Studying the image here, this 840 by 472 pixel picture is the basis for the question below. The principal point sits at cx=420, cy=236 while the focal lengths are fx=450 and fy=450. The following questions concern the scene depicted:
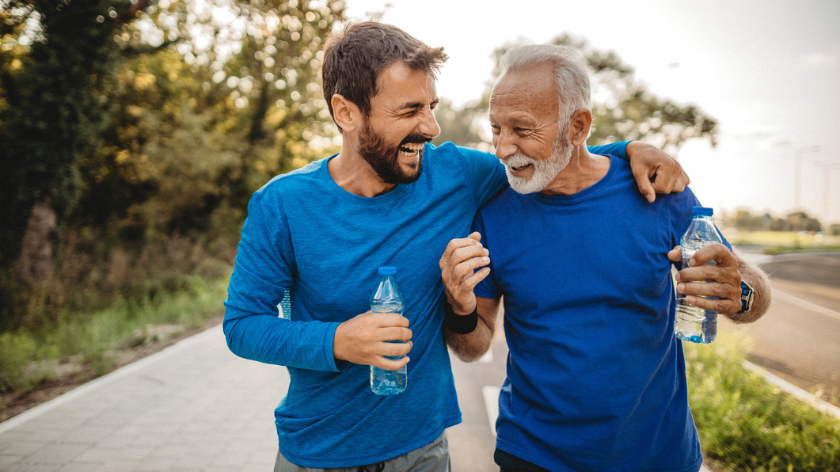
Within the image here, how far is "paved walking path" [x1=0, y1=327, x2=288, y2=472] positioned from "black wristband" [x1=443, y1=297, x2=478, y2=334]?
2952 mm

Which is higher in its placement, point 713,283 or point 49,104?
point 49,104

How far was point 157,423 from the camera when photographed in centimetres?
472

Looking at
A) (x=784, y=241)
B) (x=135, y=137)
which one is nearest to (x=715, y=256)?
(x=135, y=137)

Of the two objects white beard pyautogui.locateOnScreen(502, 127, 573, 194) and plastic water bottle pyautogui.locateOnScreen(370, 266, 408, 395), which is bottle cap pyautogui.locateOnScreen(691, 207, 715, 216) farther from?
plastic water bottle pyautogui.locateOnScreen(370, 266, 408, 395)

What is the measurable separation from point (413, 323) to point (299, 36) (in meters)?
17.3

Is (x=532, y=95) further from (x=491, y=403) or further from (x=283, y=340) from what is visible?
(x=491, y=403)

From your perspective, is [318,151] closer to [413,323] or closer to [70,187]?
[70,187]

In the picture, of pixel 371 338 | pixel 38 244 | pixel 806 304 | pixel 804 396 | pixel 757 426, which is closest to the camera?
pixel 371 338

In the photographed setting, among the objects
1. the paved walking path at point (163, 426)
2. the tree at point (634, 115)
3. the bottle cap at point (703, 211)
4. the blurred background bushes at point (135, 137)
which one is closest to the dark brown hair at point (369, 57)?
the bottle cap at point (703, 211)

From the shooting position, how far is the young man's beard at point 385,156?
1.89 m

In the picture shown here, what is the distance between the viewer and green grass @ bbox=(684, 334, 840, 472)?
3.59 meters

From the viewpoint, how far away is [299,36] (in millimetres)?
16656

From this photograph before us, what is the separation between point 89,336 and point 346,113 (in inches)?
295

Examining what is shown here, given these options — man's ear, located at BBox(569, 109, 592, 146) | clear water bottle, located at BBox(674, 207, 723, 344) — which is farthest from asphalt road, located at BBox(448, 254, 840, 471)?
man's ear, located at BBox(569, 109, 592, 146)
